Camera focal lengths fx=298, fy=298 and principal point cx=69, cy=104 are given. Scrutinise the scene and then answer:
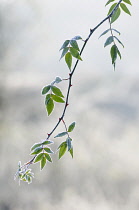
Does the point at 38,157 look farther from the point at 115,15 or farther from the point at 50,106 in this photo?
the point at 115,15

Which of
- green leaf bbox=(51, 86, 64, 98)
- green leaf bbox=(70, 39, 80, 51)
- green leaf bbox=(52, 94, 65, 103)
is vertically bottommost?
green leaf bbox=(52, 94, 65, 103)

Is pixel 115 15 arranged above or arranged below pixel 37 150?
above

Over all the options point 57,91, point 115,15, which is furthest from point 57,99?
point 115,15

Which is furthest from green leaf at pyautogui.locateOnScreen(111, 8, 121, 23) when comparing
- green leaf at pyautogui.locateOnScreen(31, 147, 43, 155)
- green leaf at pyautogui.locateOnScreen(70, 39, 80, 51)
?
green leaf at pyautogui.locateOnScreen(31, 147, 43, 155)

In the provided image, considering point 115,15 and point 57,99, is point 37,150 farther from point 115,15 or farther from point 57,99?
point 115,15

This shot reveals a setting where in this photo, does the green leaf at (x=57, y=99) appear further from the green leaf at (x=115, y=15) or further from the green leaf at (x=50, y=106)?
the green leaf at (x=115, y=15)

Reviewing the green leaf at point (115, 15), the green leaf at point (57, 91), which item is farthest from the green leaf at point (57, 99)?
the green leaf at point (115, 15)

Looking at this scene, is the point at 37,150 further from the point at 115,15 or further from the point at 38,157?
the point at 115,15

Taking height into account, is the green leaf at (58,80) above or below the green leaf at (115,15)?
below

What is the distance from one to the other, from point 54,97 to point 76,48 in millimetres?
57

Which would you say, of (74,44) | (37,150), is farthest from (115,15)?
(37,150)

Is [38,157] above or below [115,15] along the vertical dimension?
below

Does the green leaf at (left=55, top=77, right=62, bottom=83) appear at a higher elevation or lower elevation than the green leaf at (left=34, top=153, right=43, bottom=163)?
higher

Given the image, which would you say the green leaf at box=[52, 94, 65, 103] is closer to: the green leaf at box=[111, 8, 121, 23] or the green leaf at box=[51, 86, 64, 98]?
the green leaf at box=[51, 86, 64, 98]
